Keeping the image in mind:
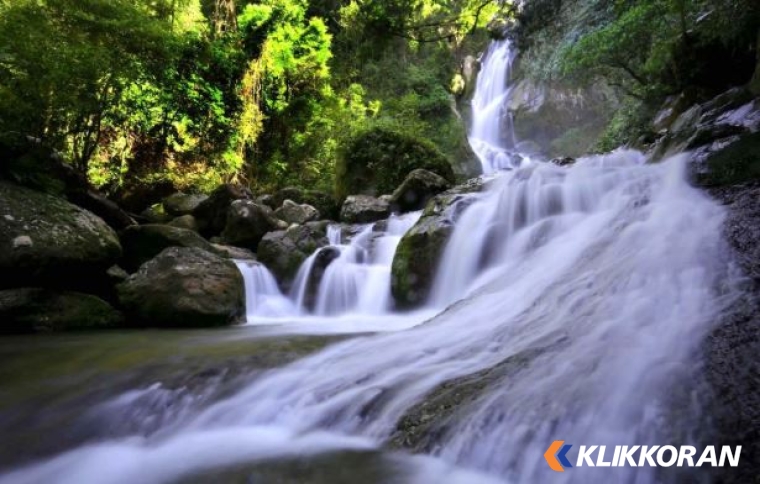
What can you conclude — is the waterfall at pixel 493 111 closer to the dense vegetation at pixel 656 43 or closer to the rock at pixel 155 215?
the dense vegetation at pixel 656 43

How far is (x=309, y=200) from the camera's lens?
12.3m

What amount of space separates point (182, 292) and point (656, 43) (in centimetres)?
1039

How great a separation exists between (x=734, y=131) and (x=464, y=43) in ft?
81.0

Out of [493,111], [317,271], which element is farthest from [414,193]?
[493,111]

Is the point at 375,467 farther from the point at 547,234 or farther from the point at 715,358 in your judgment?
the point at 547,234

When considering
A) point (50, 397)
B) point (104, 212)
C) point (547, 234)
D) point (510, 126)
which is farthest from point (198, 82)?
point (510, 126)

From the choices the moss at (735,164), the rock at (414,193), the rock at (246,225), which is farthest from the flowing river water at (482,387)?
the rock at (414,193)

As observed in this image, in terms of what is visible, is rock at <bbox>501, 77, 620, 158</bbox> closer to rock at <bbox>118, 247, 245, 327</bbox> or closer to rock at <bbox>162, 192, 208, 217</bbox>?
rock at <bbox>162, 192, 208, 217</bbox>

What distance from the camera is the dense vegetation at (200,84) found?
6730mm

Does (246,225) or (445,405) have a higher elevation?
(246,225)

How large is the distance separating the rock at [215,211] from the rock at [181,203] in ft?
0.78

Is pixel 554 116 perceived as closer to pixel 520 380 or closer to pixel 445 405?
pixel 520 380

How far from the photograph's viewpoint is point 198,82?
1251cm

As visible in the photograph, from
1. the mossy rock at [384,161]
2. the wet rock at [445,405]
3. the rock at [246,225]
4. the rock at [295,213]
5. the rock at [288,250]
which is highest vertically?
the mossy rock at [384,161]
